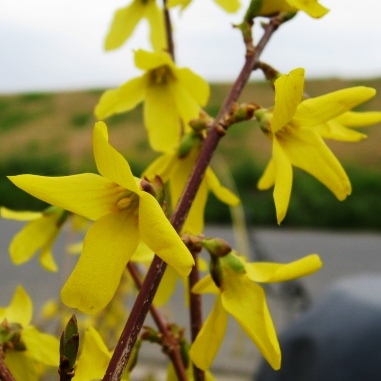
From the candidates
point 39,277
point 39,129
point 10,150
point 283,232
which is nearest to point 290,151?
point 39,277

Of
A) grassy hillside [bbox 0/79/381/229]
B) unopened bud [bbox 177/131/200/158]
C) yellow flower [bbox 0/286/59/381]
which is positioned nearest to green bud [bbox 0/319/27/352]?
yellow flower [bbox 0/286/59/381]


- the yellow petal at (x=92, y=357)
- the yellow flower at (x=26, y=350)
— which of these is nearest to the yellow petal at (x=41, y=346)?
the yellow flower at (x=26, y=350)

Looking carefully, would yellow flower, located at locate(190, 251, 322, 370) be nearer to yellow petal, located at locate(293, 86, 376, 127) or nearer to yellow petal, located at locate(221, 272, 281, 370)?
yellow petal, located at locate(221, 272, 281, 370)

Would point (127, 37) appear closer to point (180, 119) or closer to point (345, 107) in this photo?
point (180, 119)

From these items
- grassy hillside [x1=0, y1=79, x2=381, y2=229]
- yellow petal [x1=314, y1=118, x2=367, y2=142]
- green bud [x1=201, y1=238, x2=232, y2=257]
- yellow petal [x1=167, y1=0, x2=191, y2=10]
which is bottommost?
grassy hillside [x1=0, y1=79, x2=381, y2=229]

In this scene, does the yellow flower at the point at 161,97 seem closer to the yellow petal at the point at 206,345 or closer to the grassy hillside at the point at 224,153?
the yellow petal at the point at 206,345
